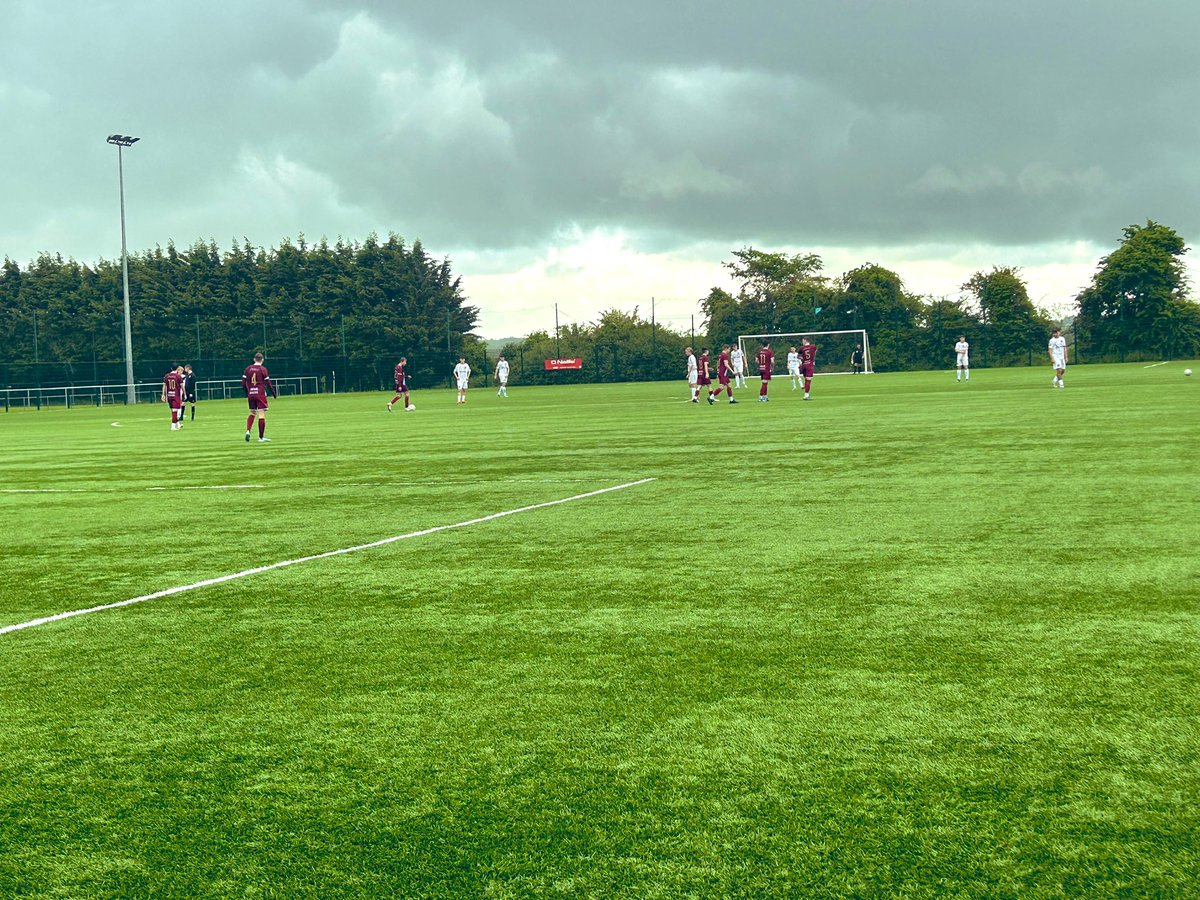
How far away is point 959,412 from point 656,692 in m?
24.4

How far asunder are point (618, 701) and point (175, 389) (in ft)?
97.6

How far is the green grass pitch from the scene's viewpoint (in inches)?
135

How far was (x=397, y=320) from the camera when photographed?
82.4m

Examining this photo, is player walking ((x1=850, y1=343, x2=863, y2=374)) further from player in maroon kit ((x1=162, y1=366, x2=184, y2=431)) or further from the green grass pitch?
the green grass pitch

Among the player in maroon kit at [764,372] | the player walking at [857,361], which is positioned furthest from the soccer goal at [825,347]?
the player in maroon kit at [764,372]

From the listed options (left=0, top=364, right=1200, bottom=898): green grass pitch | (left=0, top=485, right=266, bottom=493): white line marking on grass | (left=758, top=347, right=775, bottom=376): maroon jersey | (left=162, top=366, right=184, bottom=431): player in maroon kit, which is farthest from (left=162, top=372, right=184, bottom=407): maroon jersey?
(left=0, top=364, right=1200, bottom=898): green grass pitch

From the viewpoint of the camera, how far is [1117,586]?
283 inches

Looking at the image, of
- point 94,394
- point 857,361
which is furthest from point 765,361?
point 857,361

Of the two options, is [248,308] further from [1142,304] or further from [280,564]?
[280,564]

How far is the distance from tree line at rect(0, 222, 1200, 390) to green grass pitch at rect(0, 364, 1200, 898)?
2781 inches

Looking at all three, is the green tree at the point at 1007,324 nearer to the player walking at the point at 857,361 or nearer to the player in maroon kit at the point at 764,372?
the player walking at the point at 857,361

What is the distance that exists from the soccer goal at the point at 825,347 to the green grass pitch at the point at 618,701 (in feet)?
229

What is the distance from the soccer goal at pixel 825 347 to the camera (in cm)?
8088

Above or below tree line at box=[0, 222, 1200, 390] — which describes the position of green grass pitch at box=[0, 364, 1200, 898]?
below
